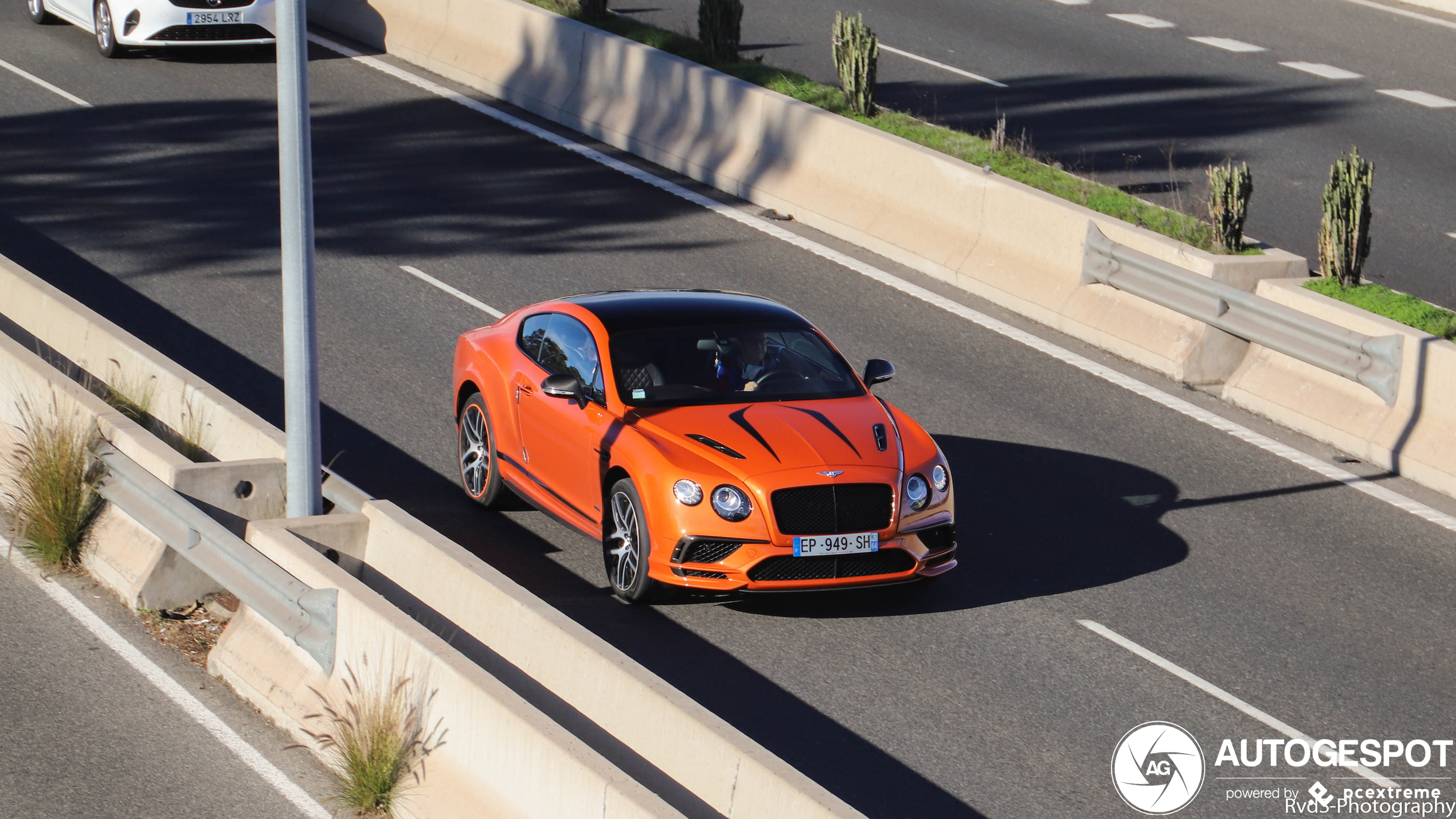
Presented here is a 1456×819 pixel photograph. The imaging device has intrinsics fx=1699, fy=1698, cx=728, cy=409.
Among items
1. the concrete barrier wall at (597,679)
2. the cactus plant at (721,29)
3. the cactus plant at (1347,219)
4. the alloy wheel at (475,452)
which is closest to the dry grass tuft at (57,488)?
the concrete barrier wall at (597,679)

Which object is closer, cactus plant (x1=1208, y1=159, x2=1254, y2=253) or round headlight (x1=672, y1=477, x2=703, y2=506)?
round headlight (x1=672, y1=477, x2=703, y2=506)

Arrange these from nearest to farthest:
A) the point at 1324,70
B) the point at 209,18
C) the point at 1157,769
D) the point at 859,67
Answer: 1. the point at 1157,769
2. the point at 859,67
3. the point at 209,18
4. the point at 1324,70

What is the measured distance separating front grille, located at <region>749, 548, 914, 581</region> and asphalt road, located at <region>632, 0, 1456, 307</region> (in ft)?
23.0

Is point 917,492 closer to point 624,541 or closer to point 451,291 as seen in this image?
point 624,541

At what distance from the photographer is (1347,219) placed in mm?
13609

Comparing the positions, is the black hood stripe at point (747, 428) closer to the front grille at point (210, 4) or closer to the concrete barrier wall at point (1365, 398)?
the concrete barrier wall at point (1365, 398)

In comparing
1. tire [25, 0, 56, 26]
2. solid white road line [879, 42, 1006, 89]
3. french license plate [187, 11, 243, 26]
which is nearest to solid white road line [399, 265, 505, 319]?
french license plate [187, 11, 243, 26]

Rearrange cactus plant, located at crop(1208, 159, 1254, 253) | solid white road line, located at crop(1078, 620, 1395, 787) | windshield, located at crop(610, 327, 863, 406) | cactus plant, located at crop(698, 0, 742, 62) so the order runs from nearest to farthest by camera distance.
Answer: solid white road line, located at crop(1078, 620, 1395, 787) → windshield, located at crop(610, 327, 863, 406) → cactus plant, located at crop(1208, 159, 1254, 253) → cactus plant, located at crop(698, 0, 742, 62)

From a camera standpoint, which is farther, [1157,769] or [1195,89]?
[1195,89]

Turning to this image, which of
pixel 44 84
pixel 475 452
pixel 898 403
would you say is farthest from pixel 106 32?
pixel 898 403

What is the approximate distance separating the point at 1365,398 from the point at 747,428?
5.57m

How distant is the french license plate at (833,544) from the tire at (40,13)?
1908 centimetres

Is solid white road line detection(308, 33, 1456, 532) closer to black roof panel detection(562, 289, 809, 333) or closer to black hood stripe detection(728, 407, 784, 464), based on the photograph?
black roof panel detection(562, 289, 809, 333)

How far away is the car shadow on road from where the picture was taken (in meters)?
10.1
